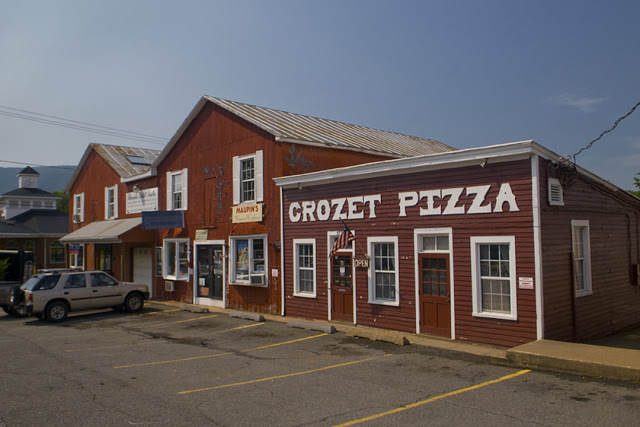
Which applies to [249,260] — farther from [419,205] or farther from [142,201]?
[142,201]

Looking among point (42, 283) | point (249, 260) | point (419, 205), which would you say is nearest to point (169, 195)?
point (249, 260)

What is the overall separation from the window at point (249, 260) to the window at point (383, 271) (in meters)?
4.61

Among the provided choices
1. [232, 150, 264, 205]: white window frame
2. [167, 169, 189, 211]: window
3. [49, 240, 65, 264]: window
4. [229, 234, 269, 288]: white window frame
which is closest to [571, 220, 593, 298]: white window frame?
[229, 234, 269, 288]: white window frame

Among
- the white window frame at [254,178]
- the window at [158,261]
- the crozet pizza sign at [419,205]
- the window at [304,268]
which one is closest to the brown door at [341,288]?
the window at [304,268]

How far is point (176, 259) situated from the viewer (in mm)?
21219

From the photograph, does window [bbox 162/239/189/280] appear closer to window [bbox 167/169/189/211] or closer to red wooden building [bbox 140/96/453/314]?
red wooden building [bbox 140/96/453/314]

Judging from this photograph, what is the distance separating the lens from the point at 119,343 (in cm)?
1253

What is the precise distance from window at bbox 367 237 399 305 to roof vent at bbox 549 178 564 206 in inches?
148

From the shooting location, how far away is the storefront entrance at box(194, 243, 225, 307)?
62.3ft

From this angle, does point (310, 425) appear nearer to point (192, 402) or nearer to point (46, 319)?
point (192, 402)

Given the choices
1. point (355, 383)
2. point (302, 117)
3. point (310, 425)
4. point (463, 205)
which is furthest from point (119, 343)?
point (302, 117)

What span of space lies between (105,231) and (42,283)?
26.5 feet

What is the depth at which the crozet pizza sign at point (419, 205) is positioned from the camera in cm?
1088

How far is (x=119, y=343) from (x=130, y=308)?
604 cm
